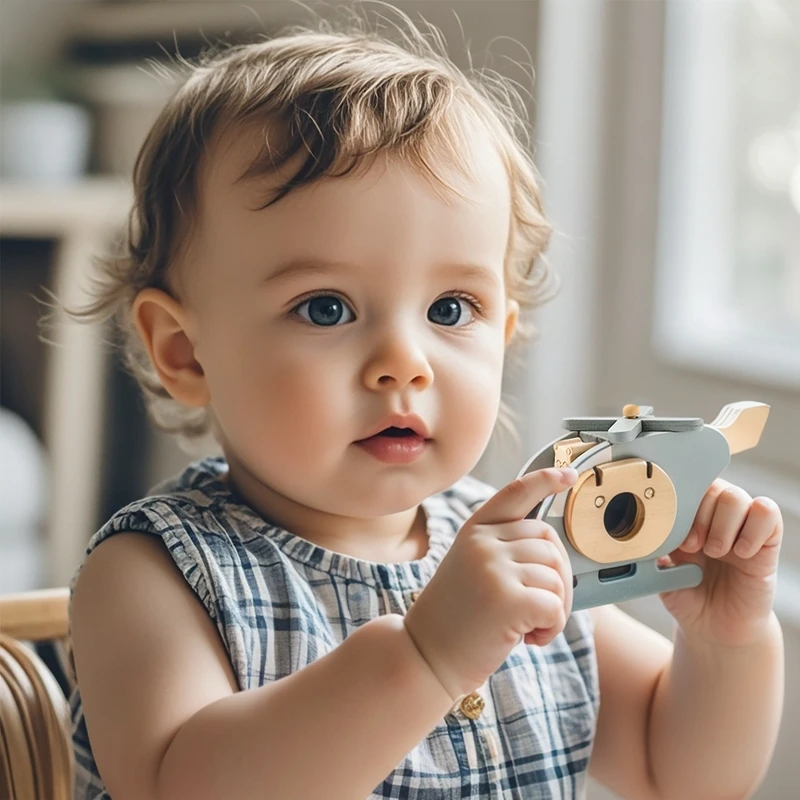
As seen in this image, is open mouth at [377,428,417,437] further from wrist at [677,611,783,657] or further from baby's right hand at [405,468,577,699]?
wrist at [677,611,783,657]

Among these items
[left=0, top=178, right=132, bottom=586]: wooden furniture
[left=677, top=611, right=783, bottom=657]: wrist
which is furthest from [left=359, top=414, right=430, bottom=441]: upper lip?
[left=0, top=178, right=132, bottom=586]: wooden furniture

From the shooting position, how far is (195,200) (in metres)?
0.75

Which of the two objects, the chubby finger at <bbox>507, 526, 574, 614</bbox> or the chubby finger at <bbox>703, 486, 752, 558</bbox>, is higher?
the chubby finger at <bbox>507, 526, 574, 614</bbox>

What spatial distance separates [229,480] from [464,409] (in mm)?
199

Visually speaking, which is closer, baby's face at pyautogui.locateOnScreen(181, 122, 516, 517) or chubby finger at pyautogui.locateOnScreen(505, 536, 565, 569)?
chubby finger at pyautogui.locateOnScreen(505, 536, 565, 569)

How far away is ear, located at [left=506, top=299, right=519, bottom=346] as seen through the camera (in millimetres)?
868

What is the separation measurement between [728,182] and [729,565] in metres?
0.66

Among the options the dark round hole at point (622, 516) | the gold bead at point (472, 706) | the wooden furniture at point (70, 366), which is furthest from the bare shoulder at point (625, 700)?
the wooden furniture at point (70, 366)

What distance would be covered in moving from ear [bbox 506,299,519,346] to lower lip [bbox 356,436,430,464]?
204 millimetres

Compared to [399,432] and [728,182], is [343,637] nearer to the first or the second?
[399,432]

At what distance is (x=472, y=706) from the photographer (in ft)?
2.45

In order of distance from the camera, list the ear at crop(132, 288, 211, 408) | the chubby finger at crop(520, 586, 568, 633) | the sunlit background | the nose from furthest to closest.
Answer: the sunlit background
the ear at crop(132, 288, 211, 408)
the nose
the chubby finger at crop(520, 586, 568, 633)

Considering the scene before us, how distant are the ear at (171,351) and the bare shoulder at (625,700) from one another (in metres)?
0.34

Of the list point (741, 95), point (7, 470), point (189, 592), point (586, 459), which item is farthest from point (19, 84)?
point (586, 459)
